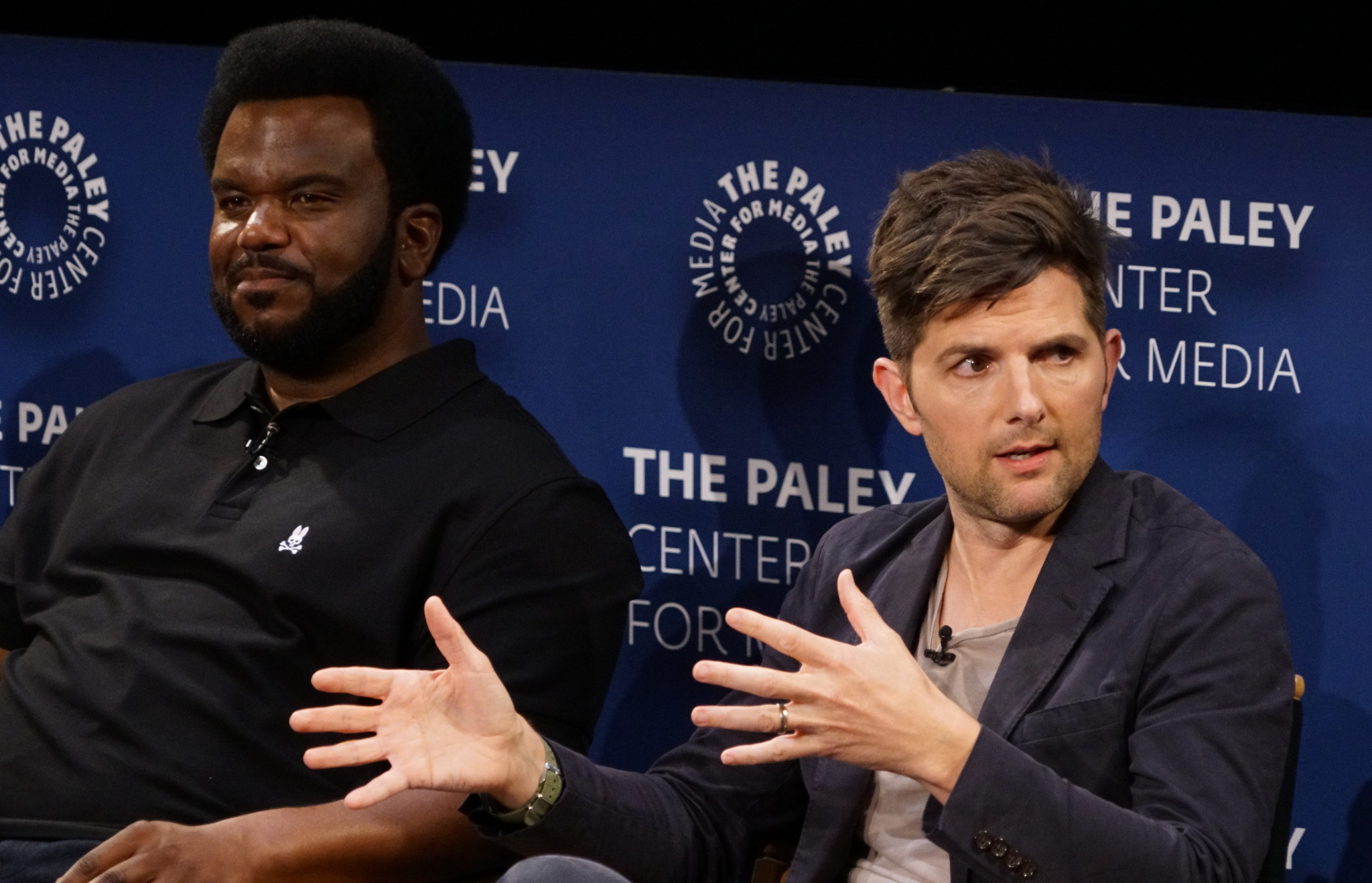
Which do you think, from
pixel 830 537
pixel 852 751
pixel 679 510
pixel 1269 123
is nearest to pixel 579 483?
pixel 830 537

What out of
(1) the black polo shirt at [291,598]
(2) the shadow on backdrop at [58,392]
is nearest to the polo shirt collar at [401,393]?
(1) the black polo shirt at [291,598]

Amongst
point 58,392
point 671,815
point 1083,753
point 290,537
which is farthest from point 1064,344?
→ point 58,392

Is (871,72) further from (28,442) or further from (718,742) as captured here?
(28,442)

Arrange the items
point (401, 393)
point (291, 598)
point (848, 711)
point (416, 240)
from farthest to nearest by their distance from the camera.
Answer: point (416, 240) < point (401, 393) < point (291, 598) < point (848, 711)

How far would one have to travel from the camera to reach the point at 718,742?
237 centimetres

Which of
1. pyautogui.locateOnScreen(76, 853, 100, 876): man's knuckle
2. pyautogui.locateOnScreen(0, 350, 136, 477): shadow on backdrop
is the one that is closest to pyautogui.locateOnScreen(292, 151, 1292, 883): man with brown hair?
pyautogui.locateOnScreen(76, 853, 100, 876): man's knuckle

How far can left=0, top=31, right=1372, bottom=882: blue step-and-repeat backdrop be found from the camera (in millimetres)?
2691

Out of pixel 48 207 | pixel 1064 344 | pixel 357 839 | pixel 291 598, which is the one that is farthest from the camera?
pixel 48 207

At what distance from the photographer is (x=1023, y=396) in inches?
Result: 83.4

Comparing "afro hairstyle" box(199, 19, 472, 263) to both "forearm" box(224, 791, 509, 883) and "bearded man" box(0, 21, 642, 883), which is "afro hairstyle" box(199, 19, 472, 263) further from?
"forearm" box(224, 791, 509, 883)

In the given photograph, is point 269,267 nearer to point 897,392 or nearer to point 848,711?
point 897,392

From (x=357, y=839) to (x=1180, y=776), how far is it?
3.48 ft

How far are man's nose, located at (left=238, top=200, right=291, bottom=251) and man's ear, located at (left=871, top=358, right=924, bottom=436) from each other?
37.0 inches

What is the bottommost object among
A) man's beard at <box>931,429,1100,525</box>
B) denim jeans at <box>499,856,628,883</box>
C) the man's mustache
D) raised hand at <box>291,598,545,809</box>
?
denim jeans at <box>499,856,628,883</box>
